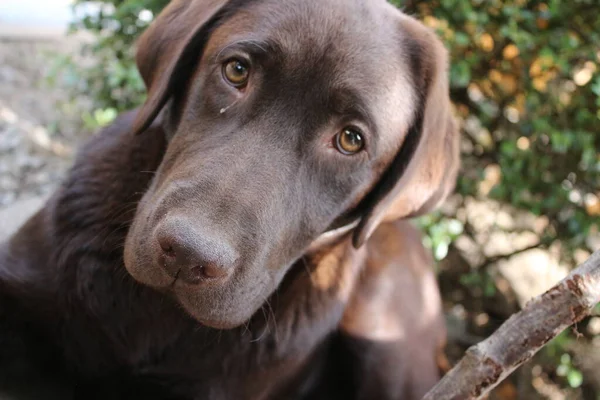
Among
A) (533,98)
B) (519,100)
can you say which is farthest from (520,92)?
→ (533,98)

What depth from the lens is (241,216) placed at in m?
1.96

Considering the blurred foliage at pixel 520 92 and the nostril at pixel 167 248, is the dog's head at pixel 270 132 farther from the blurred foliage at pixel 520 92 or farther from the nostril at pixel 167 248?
the blurred foliage at pixel 520 92

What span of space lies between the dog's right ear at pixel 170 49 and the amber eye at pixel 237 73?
6.8 inches

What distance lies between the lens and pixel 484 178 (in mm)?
3949

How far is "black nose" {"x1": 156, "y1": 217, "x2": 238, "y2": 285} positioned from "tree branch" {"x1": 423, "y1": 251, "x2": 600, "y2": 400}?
660mm

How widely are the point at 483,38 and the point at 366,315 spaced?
166 centimetres

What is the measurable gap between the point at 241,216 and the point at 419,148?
2.14 feet

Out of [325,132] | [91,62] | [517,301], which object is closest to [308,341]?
[325,132]

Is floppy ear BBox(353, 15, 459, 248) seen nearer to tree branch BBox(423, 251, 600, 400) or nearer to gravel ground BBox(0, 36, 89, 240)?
tree branch BBox(423, 251, 600, 400)

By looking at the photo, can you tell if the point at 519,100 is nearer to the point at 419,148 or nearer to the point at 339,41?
the point at 419,148

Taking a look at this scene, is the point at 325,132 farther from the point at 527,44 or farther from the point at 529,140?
the point at 529,140

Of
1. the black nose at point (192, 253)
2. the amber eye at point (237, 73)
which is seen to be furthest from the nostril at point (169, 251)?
the amber eye at point (237, 73)

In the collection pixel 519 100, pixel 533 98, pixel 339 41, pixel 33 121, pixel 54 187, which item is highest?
pixel 339 41

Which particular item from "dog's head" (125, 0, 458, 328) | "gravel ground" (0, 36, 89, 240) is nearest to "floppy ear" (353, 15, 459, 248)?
"dog's head" (125, 0, 458, 328)
